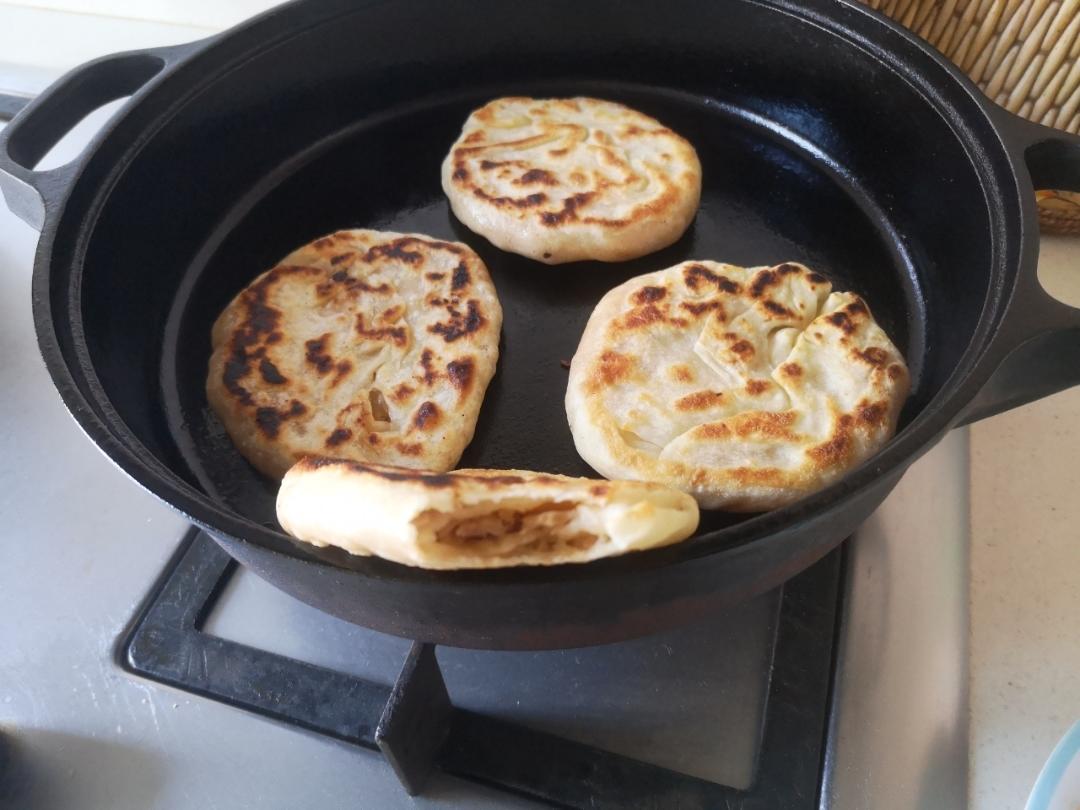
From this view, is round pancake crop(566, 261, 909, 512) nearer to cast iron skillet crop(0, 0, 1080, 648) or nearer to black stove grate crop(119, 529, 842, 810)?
cast iron skillet crop(0, 0, 1080, 648)

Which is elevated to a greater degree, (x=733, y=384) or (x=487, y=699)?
(x=733, y=384)

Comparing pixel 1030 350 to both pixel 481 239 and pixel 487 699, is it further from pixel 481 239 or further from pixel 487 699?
pixel 481 239

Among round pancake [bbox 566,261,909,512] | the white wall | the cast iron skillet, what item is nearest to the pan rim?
the cast iron skillet

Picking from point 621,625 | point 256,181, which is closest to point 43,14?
point 256,181

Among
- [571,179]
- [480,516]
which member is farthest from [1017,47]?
[480,516]

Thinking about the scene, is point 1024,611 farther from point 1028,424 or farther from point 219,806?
point 219,806
